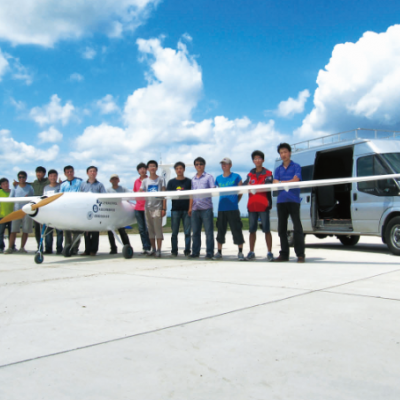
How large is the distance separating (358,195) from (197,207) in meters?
3.38

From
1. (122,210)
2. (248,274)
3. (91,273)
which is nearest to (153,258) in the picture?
(122,210)

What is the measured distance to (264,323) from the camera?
2809 millimetres

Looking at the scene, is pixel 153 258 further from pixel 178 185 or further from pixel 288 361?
pixel 288 361

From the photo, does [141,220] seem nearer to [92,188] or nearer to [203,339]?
[92,188]

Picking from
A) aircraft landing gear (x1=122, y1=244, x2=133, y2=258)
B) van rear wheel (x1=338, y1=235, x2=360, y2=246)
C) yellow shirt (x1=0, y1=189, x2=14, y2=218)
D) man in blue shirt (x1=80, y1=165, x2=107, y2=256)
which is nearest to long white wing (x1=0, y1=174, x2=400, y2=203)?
man in blue shirt (x1=80, y1=165, x2=107, y2=256)

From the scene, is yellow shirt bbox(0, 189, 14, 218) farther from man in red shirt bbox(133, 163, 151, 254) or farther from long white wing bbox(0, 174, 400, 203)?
man in red shirt bbox(133, 163, 151, 254)

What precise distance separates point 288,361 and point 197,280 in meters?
2.64

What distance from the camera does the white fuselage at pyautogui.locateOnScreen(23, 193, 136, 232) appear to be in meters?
7.04

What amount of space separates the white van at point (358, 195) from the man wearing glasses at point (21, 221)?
19.2ft

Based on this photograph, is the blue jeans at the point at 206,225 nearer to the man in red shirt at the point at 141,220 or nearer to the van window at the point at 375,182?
the man in red shirt at the point at 141,220

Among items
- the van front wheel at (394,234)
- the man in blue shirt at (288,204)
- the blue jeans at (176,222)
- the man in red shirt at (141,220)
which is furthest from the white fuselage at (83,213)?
the van front wheel at (394,234)

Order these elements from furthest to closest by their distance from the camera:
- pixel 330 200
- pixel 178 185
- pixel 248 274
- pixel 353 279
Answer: pixel 330 200 → pixel 178 185 → pixel 248 274 → pixel 353 279

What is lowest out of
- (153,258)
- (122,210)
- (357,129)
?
(153,258)

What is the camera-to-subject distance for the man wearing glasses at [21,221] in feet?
29.6
